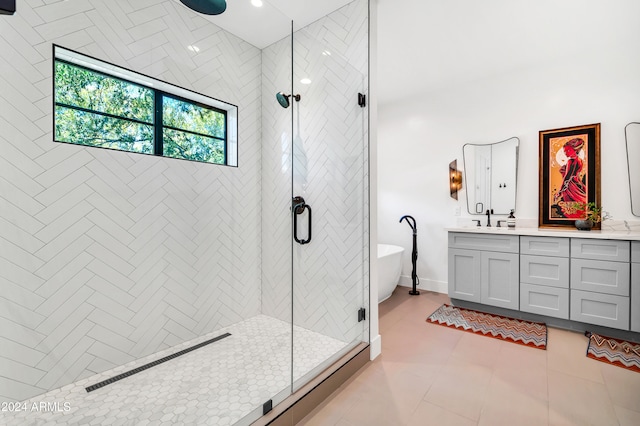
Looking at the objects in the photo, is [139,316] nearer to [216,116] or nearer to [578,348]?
[216,116]

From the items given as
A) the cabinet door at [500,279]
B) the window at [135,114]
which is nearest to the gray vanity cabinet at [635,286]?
the cabinet door at [500,279]

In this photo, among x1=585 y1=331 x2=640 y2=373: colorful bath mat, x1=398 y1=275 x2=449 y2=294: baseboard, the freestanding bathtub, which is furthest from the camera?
x1=398 y1=275 x2=449 y2=294: baseboard

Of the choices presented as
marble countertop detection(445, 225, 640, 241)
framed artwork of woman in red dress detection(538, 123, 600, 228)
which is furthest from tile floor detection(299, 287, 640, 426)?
framed artwork of woman in red dress detection(538, 123, 600, 228)

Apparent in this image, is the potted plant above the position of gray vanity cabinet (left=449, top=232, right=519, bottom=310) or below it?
above

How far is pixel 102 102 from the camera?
6.46 feet

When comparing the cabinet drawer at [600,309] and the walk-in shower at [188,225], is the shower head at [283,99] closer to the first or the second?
the walk-in shower at [188,225]

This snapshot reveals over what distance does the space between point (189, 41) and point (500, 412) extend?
3.50m

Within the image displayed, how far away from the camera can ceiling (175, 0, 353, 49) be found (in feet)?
7.32

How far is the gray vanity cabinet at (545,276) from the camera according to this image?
8.78 ft

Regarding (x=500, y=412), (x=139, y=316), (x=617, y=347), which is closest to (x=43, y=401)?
(x=139, y=316)

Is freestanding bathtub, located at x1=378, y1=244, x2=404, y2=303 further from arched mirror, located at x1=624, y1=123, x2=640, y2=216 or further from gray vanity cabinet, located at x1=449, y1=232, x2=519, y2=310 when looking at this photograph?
arched mirror, located at x1=624, y1=123, x2=640, y2=216

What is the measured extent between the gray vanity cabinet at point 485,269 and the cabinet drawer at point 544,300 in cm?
7

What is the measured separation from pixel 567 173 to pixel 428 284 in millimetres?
2090

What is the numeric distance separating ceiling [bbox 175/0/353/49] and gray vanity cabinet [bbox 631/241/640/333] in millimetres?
3185
